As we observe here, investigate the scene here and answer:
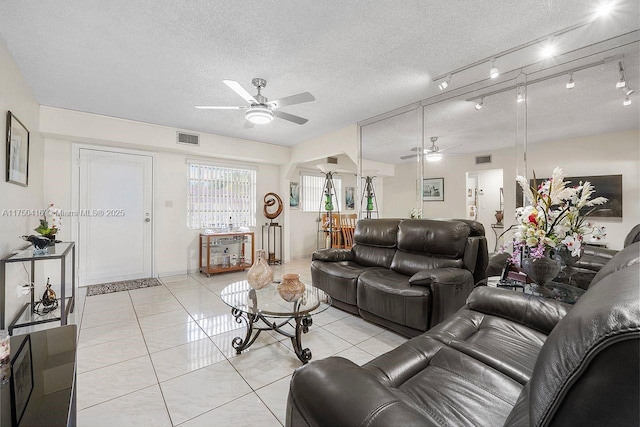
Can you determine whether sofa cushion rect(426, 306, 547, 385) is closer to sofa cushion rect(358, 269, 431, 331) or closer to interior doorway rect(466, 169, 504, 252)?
sofa cushion rect(358, 269, 431, 331)

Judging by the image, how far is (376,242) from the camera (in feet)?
Answer: 11.2

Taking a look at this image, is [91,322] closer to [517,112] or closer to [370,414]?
[370,414]

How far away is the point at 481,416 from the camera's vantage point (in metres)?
0.91

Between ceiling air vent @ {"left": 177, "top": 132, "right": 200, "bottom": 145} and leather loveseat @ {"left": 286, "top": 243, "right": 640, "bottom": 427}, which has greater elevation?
ceiling air vent @ {"left": 177, "top": 132, "right": 200, "bottom": 145}

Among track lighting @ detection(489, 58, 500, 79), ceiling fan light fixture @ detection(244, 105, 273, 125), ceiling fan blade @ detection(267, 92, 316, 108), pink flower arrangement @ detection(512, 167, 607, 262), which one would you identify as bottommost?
pink flower arrangement @ detection(512, 167, 607, 262)

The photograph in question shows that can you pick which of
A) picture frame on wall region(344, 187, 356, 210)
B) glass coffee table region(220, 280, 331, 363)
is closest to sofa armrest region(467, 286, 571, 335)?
glass coffee table region(220, 280, 331, 363)

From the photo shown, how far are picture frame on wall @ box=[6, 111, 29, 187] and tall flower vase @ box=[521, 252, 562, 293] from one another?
4263 mm

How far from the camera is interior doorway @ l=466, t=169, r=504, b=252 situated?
318 cm

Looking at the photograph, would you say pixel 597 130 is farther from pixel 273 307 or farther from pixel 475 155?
pixel 273 307

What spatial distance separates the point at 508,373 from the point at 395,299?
1286 mm

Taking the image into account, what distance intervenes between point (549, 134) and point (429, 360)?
2.88m

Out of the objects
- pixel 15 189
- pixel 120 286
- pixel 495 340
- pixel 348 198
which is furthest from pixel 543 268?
pixel 348 198

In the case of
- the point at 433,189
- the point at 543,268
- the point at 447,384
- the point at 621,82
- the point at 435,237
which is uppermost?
the point at 621,82

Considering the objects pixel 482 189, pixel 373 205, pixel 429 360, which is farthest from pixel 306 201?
pixel 429 360
